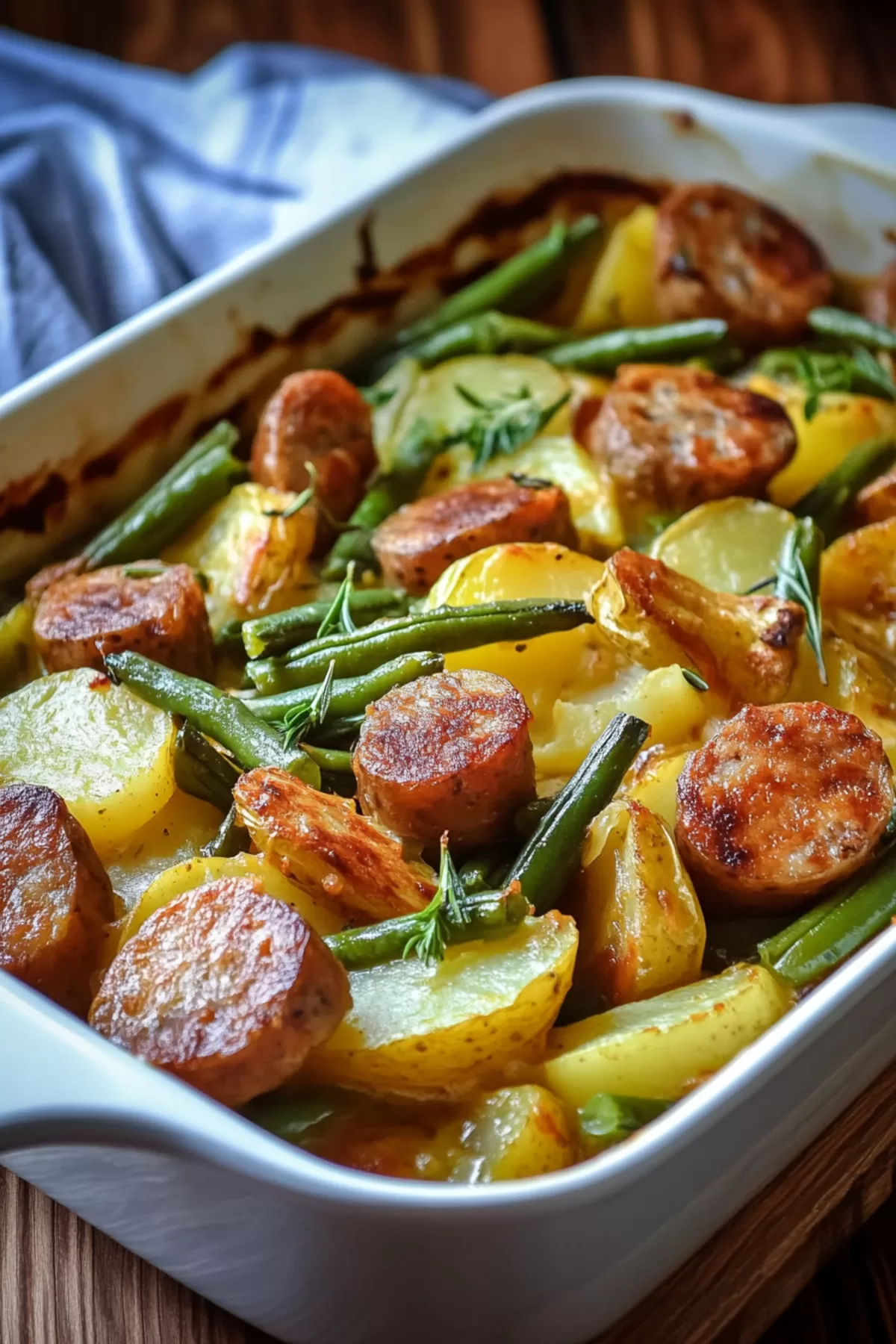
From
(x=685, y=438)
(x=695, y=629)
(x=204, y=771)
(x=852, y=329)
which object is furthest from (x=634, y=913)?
(x=852, y=329)

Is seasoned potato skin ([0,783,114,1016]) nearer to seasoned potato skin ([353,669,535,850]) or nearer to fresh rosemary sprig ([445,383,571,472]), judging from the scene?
seasoned potato skin ([353,669,535,850])

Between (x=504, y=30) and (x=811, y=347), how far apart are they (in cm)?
224

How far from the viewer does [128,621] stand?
2.54 metres

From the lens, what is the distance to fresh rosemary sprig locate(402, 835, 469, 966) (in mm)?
1909

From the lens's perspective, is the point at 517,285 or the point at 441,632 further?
the point at 517,285

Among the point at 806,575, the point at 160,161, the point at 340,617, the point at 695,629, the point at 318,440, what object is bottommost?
the point at 806,575

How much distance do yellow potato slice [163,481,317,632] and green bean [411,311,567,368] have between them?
25.7 inches

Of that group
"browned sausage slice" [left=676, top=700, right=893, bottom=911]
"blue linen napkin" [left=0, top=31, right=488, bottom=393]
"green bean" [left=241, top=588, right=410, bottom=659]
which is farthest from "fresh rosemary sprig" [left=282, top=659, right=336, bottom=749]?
"blue linen napkin" [left=0, top=31, right=488, bottom=393]

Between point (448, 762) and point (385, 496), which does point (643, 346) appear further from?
point (448, 762)

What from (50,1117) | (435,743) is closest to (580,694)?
(435,743)

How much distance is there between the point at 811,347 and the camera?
343 centimetres

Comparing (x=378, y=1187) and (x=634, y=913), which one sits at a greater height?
(x=378, y=1187)

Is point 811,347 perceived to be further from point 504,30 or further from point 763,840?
point 504,30

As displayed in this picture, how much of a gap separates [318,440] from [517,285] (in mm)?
850
